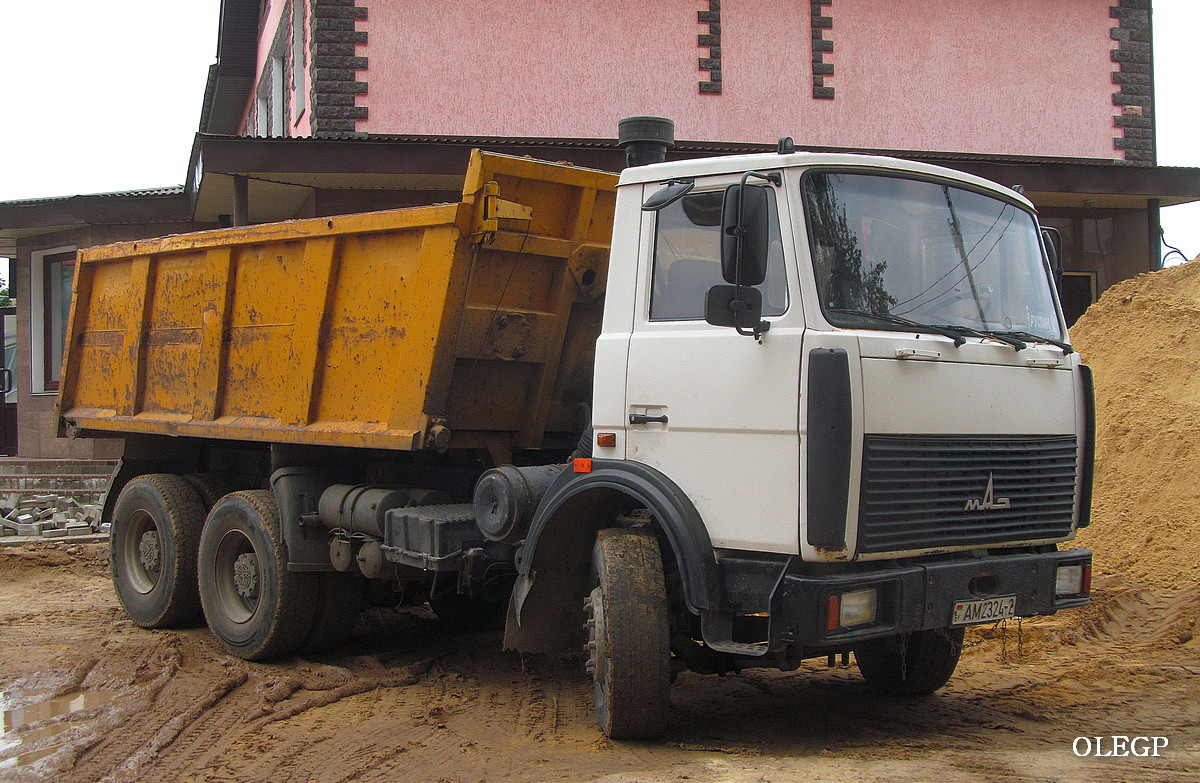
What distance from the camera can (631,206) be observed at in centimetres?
519

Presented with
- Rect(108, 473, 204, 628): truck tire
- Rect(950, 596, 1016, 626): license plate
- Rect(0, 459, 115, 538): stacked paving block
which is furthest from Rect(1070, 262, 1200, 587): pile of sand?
Rect(0, 459, 115, 538): stacked paving block

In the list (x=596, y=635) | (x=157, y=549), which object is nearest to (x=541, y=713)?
(x=596, y=635)

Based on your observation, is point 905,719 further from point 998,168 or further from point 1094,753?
point 998,168

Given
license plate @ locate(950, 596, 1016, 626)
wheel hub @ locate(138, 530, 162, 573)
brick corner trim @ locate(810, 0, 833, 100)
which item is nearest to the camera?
license plate @ locate(950, 596, 1016, 626)

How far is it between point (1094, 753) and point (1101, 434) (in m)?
5.56

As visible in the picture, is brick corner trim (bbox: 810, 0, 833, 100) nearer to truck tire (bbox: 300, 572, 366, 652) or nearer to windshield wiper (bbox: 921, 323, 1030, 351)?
truck tire (bbox: 300, 572, 366, 652)

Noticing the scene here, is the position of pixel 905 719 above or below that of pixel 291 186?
below

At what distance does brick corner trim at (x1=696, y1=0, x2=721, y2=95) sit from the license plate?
1182 centimetres

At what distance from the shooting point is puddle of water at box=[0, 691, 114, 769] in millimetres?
5227

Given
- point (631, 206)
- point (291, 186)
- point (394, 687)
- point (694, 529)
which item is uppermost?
point (291, 186)

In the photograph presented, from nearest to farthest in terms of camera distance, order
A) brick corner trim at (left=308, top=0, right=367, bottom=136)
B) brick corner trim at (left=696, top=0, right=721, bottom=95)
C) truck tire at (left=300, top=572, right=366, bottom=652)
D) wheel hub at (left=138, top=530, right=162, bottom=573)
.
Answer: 1. truck tire at (left=300, top=572, right=366, bottom=652)
2. wheel hub at (left=138, top=530, right=162, bottom=573)
3. brick corner trim at (left=308, top=0, right=367, bottom=136)
4. brick corner trim at (left=696, top=0, right=721, bottom=95)

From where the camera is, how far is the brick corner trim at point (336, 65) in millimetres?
14188

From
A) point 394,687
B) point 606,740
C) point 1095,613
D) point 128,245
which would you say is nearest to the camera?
point 606,740

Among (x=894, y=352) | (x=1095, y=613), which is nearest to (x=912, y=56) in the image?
(x=1095, y=613)
